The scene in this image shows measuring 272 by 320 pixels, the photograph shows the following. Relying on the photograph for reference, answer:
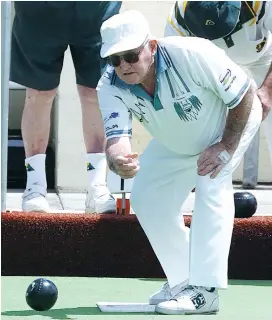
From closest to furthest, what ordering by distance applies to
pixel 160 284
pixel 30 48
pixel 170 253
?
pixel 170 253, pixel 160 284, pixel 30 48

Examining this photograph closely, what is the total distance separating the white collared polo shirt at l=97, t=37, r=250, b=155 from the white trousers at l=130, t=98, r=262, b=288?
14 cm

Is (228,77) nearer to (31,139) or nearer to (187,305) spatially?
(187,305)

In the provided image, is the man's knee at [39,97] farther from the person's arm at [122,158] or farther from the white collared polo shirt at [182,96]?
the person's arm at [122,158]

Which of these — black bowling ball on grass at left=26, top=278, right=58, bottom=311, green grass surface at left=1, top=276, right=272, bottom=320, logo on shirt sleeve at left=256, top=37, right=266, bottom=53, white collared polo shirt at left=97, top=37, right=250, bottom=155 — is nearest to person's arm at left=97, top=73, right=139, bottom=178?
white collared polo shirt at left=97, top=37, right=250, bottom=155

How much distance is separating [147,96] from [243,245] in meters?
1.80

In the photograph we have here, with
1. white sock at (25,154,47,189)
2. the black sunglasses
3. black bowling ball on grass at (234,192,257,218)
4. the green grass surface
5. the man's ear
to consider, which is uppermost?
the man's ear

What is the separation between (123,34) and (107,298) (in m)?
1.46

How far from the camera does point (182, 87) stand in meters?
5.03

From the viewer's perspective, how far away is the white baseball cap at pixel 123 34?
489 cm

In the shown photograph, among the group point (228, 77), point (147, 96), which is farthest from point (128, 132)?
point (228, 77)

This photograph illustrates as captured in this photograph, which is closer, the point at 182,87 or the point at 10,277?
the point at 182,87

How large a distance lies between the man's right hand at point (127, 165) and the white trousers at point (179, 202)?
1.28ft

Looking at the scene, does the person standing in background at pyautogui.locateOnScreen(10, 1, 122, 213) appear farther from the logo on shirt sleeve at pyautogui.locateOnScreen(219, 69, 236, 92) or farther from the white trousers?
the logo on shirt sleeve at pyautogui.locateOnScreen(219, 69, 236, 92)

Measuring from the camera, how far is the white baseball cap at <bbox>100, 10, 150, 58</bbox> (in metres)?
4.89
